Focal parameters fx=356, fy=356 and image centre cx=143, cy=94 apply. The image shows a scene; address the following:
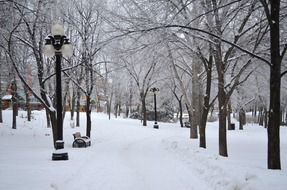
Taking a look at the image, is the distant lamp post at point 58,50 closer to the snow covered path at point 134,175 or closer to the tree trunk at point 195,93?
the snow covered path at point 134,175

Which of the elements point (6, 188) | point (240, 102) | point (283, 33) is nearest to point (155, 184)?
point (6, 188)

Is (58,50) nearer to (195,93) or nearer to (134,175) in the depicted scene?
(134,175)

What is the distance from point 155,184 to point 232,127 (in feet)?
111

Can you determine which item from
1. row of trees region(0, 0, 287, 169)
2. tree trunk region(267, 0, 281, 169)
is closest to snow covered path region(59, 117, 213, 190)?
tree trunk region(267, 0, 281, 169)

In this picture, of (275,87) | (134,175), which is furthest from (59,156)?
(275,87)

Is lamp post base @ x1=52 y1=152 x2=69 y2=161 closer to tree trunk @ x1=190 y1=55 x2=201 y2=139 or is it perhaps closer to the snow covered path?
the snow covered path

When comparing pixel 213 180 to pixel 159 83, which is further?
pixel 159 83

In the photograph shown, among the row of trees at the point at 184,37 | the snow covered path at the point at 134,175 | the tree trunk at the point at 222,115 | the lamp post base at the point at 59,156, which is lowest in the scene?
the snow covered path at the point at 134,175

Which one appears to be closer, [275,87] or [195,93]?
[275,87]

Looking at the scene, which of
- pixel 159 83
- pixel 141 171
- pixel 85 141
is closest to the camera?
pixel 141 171

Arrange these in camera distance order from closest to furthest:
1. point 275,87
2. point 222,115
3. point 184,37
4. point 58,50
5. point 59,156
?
point 275,87 → point 59,156 → point 58,50 → point 222,115 → point 184,37

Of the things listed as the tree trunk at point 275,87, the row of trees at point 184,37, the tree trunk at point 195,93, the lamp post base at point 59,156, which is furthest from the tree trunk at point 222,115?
the lamp post base at point 59,156

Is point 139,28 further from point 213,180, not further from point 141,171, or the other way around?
point 213,180

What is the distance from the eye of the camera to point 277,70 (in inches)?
340
